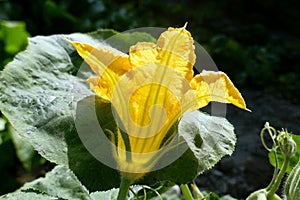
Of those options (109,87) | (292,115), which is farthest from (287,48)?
(109,87)

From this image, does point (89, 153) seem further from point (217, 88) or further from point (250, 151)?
point (250, 151)

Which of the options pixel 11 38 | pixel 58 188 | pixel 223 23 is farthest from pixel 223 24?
pixel 58 188

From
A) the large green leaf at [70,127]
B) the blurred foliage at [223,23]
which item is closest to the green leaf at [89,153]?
the large green leaf at [70,127]

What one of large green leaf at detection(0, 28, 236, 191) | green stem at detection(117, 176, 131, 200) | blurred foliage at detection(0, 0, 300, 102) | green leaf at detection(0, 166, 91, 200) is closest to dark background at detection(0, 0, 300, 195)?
blurred foliage at detection(0, 0, 300, 102)

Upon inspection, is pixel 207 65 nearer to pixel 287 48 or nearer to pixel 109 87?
pixel 109 87

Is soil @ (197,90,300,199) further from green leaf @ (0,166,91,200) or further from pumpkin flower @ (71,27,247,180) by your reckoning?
pumpkin flower @ (71,27,247,180)

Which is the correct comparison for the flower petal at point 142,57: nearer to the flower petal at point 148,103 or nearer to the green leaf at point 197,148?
the flower petal at point 148,103
